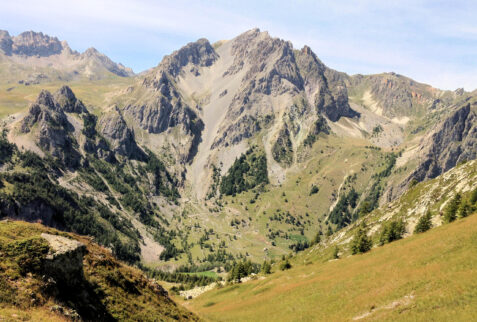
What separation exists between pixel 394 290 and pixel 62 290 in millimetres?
38098

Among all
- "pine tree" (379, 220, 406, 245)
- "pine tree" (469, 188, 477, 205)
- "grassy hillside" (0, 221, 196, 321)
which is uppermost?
"grassy hillside" (0, 221, 196, 321)

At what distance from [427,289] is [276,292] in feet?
116

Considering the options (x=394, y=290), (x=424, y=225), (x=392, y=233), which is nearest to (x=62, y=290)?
(x=394, y=290)

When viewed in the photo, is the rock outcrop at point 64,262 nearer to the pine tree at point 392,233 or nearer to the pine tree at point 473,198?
the pine tree at point 392,233

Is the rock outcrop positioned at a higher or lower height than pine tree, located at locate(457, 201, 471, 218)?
higher

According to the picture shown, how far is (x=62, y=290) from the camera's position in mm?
23234

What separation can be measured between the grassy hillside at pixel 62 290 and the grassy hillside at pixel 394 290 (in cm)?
2184

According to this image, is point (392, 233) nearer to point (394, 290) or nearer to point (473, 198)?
point (473, 198)

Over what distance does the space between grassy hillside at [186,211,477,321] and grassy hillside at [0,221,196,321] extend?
21.8 m

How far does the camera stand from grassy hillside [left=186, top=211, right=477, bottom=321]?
98.7 feet

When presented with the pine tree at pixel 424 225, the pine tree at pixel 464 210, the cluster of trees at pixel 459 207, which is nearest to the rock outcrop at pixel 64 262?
the pine tree at pixel 424 225

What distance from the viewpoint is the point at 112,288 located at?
99.6 ft

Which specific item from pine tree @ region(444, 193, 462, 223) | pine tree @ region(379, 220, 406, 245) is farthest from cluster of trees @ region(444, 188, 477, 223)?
pine tree @ region(379, 220, 406, 245)

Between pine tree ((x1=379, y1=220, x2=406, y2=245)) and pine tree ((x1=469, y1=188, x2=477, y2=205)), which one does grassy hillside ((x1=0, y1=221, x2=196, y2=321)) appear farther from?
pine tree ((x1=469, y1=188, x2=477, y2=205))
